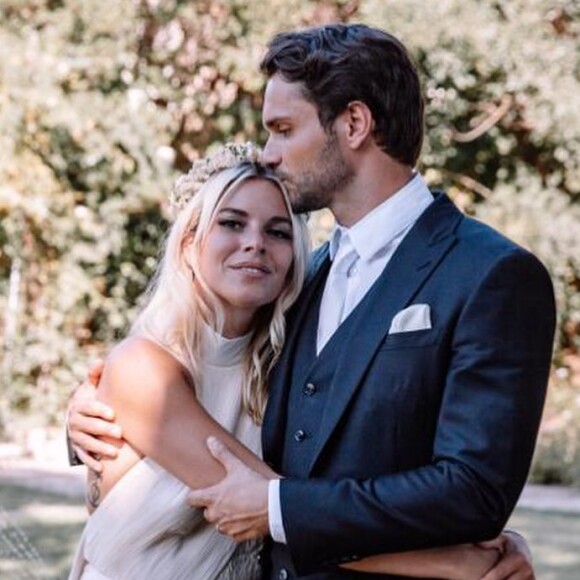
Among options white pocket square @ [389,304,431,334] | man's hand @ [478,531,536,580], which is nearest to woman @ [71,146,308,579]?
white pocket square @ [389,304,431,334]

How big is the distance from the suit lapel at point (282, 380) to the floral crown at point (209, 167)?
0.98 feet

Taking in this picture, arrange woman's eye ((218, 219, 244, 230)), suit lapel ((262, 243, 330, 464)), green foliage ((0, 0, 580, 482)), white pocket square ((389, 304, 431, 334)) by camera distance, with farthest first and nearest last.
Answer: green foliage ((0, 0, 580, 482)) → woman's eye ((218, 219, 244, 230)) → suit lapel ((262, 243, 330, 464)) → white pocket square ((389, 304, 431, 334))

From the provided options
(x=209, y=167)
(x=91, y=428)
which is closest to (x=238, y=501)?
(x=91, y=428)

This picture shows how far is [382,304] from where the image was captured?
8.59 ft

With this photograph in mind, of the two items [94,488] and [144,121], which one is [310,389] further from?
[144,121]

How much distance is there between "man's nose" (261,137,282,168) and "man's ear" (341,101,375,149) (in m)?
0.17

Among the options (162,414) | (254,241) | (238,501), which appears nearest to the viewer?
(238,501)

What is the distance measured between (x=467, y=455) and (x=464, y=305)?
257 millimetres

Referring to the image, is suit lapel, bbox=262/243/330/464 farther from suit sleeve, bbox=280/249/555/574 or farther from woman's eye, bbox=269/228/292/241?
suit sleeve, bbox=280/249/555/574

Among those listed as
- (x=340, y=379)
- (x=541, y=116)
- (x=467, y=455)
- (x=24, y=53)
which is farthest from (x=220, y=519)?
(x=541, y=116)

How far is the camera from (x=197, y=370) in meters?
3.00

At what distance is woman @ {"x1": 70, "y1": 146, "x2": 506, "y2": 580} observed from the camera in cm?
291

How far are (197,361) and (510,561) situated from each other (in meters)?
0.78

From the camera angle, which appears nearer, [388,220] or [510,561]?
[510,561]
